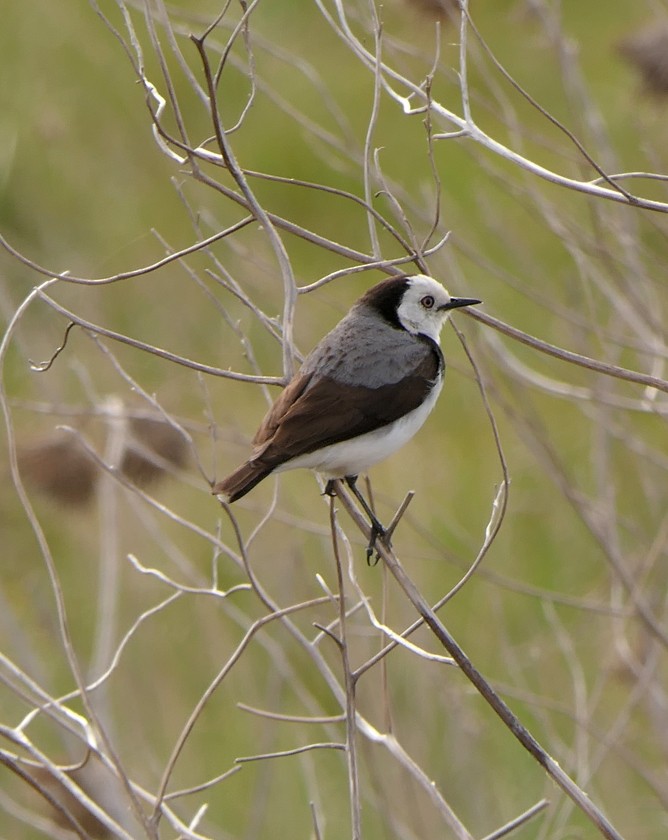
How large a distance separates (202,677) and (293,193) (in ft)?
14.2

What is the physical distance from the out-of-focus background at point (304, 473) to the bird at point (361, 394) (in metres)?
0.14

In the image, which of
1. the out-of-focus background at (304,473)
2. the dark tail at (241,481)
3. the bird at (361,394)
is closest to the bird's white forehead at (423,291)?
the bird at (361,394)

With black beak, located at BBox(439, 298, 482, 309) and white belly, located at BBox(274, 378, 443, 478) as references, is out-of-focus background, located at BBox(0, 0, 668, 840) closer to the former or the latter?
black beak, located at BBox(439, 298, 482, 309)

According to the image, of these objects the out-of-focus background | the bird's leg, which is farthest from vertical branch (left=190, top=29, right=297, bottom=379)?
the bird's leg

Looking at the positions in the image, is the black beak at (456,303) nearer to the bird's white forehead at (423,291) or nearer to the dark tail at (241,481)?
the bird's white forehead at (423,291)

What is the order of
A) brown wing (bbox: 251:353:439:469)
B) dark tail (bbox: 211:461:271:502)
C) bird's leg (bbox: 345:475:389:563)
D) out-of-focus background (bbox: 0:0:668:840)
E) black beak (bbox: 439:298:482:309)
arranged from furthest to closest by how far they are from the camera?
black beak (bbox: 439:298:482:309), out-of-focus background (bbox: 0:0:668:840), brown wing (bbox: 251:353:439:469), dark tail (bbox: 211:461:271:502), bird's leg (bbox: 345:475:389:563)

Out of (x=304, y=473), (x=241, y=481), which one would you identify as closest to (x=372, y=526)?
(x=241, y=481)

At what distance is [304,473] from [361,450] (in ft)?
16.2

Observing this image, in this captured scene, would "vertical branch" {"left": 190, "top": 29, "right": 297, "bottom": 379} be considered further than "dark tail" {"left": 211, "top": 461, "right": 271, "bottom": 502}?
No

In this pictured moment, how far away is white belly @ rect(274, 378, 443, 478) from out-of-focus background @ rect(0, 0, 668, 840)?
25 cm

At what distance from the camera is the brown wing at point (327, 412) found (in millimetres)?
3691

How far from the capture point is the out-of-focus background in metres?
4.01

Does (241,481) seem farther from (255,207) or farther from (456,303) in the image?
(456,303)

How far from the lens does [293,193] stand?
1034 cm
